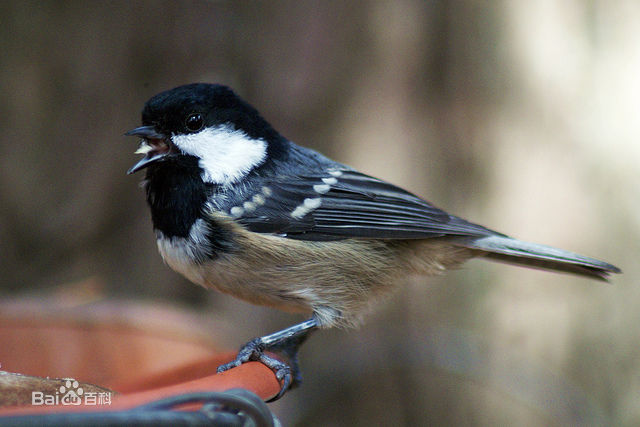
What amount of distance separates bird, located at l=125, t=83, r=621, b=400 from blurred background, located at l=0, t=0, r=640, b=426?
1151mm

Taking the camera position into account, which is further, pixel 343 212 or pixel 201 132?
pixel 343 212

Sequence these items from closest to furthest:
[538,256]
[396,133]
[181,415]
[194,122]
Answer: [181,415], [194,122], [538,256], [396,133]

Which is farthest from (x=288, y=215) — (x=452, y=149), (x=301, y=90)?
(x=452, y=149)

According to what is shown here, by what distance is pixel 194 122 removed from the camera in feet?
5.74

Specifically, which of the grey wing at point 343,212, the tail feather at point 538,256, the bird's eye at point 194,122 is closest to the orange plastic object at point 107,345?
the grey wing at point 343,212

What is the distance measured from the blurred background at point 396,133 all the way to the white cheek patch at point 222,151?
1.21 metres

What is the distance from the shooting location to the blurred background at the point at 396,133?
2990 mm

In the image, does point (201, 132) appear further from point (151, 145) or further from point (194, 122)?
point (151, 145)

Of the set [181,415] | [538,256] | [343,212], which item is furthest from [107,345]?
[538,256]

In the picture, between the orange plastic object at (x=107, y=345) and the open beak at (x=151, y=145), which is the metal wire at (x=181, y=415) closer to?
Answer: the orange plastic object at (x=107, y=345)

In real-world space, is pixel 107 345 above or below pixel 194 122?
below

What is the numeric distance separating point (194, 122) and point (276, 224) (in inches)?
15.6

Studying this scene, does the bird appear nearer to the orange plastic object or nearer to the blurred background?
the orange plastic object

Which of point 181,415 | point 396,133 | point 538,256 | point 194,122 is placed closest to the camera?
point 181,415
